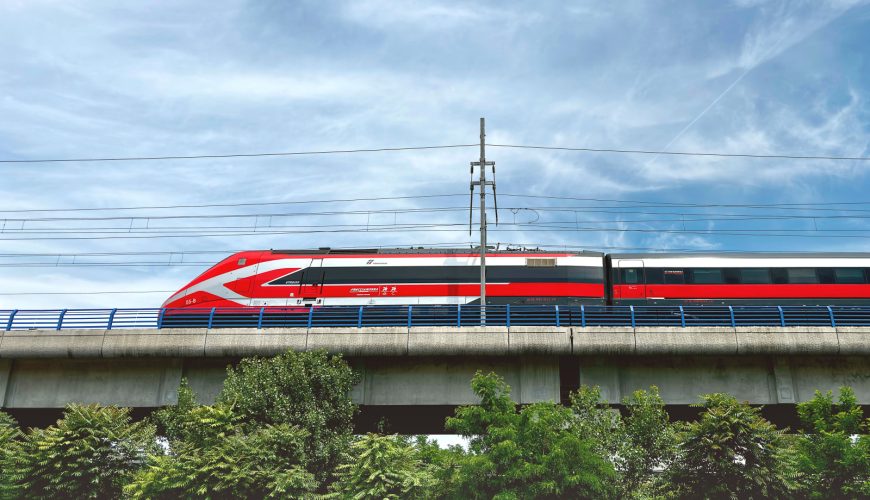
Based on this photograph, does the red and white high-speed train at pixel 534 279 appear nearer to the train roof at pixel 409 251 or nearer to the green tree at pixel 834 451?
the train roof at pixel 409 251

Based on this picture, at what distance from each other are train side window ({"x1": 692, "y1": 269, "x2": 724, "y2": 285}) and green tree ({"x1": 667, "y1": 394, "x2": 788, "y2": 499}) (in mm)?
13002

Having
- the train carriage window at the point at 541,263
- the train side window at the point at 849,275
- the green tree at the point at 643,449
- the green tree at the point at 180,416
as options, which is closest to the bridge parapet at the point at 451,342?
the green tree at the point at 180,416

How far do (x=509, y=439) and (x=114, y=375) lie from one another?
1505 centimetres

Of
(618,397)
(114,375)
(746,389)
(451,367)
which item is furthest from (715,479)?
(114,375)

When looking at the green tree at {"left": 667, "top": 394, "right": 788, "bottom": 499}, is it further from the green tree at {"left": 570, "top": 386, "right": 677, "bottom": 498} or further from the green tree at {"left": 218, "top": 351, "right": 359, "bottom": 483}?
the green tree at {"left": 218, "top": 351, "right": 359, "bottom": 483}

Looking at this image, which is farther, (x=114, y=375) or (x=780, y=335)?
(x=114, y=375)

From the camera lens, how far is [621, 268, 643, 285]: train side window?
27.7 m

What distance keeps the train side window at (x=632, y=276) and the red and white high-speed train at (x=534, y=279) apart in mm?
48

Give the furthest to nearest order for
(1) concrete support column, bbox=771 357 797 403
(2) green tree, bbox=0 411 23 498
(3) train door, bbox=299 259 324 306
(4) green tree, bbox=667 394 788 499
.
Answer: (3) train door, bbox=299 259 324 306
(1) concrete support column, bbox=771 357 797 403
(2) green tree, bbox=0 411 23 498
(4) green tree, bbox=667 394 788 499

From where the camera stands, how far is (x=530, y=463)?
14.6 meters

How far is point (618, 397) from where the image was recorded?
63.2 ft

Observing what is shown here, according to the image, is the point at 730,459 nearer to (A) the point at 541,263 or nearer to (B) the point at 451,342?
(B) the point at 451,342

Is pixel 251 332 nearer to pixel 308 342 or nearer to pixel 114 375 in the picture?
pixel 308 342

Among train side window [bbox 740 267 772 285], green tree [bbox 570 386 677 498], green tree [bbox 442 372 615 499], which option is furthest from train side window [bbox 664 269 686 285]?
green tree [bbox 442 372 615 499]
